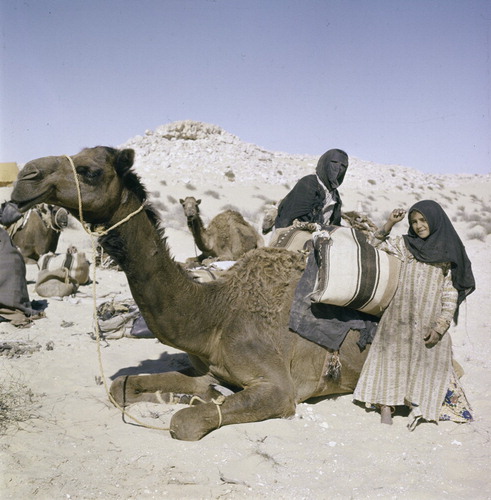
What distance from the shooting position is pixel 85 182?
3809 mm

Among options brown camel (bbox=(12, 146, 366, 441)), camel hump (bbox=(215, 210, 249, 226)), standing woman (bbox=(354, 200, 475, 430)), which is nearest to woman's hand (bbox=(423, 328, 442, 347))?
standing woman (bbox=(354, 200, 475, 430))

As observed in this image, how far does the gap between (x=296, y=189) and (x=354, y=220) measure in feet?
2.81

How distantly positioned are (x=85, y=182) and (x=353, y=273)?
8.02 ft

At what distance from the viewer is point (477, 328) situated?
834cm

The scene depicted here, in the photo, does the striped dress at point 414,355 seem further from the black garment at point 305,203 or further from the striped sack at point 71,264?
the striped sack at point 71,264

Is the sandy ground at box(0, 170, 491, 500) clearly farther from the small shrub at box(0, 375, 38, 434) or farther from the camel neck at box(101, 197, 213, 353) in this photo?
the camel neck at box(101, 197, 213, 353)

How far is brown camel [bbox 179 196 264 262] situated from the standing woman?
19.7 feet

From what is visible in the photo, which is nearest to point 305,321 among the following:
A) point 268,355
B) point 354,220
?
point 268,355

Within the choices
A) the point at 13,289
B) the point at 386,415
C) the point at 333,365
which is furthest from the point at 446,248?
the point at 13,289

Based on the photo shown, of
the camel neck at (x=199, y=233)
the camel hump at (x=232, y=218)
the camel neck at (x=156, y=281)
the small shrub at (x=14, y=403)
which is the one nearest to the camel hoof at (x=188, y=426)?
the camel neck at (x=156, y=281)

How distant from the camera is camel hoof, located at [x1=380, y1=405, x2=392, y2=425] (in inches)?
192

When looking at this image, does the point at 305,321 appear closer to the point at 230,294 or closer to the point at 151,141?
the point at 230,294

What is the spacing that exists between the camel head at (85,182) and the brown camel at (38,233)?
8.99m

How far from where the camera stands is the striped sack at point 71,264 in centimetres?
1012
